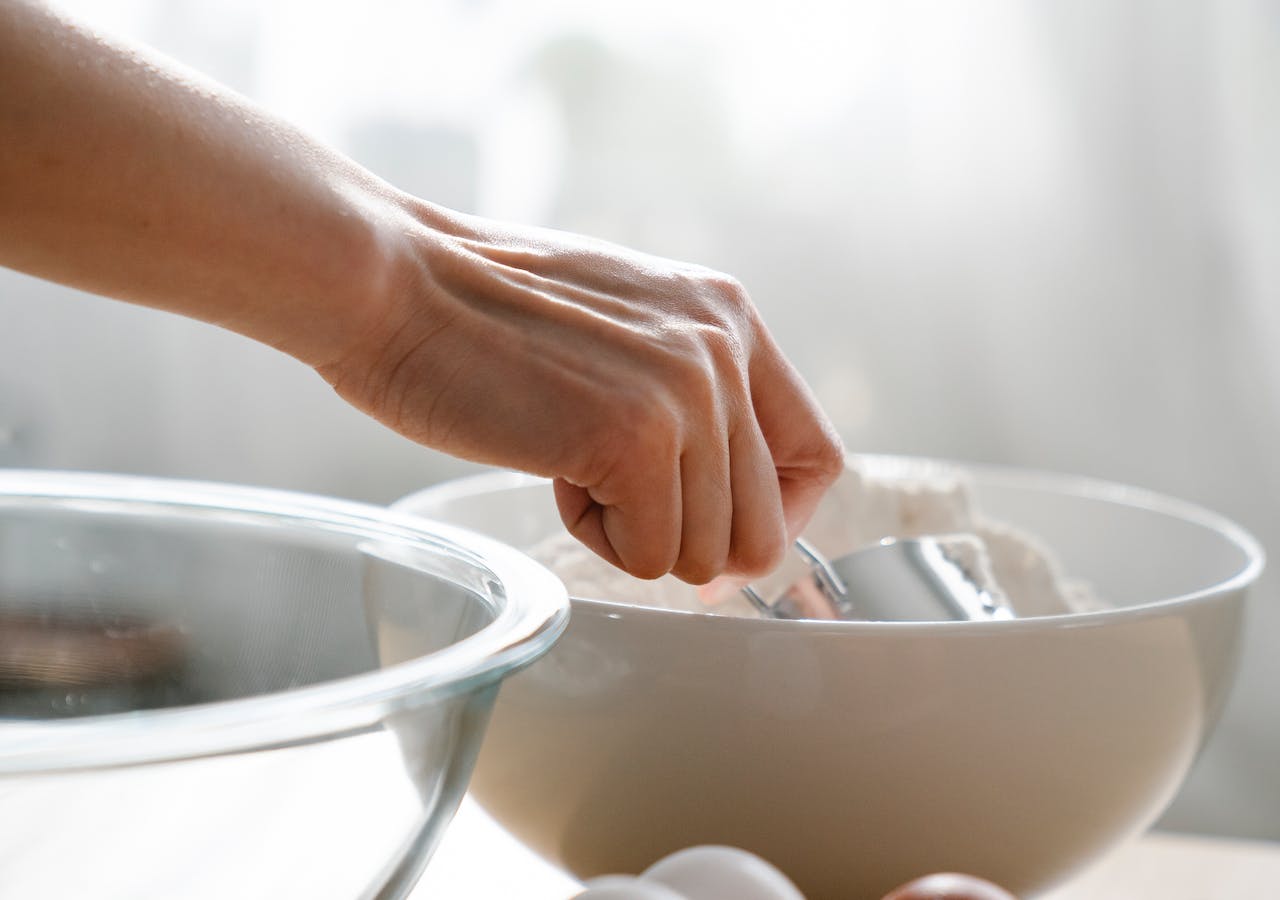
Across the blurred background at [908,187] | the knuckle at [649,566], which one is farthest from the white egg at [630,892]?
the blurred background at [908,187]

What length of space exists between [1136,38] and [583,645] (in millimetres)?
684

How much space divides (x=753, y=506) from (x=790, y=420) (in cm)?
6

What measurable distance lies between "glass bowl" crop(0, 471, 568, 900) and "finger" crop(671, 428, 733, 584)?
70 millimetres

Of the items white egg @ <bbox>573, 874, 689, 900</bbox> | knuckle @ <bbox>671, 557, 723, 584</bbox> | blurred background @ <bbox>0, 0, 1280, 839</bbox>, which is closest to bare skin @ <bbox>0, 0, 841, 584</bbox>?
knuckle @ <bbox>671, 557, 723, 584</bbox>

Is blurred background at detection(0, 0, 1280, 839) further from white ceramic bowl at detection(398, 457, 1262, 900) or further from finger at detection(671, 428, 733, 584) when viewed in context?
finger at detection(671, 428, 733, 584)

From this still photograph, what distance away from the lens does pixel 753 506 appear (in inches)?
17.9

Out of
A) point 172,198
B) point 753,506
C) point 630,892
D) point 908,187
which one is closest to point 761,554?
point 753,506

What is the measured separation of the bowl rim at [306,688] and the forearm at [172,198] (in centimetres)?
8

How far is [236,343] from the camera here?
1064 mm

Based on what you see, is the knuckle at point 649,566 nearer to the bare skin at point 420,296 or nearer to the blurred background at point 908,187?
the bare skin at point 420,296

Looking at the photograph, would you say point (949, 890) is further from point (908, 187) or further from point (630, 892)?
point (908, 187)

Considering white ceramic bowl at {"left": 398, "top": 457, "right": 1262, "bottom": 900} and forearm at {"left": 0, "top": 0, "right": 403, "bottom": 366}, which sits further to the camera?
white ceramic bowl at {"left": 398, "top": 457, "right": 1262, "bottom": 900}

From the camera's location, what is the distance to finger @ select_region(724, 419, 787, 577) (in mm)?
454

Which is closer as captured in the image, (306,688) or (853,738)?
(306,688)
